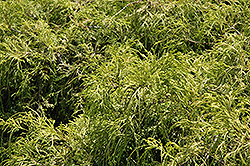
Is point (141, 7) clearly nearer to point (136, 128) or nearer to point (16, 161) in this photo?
point (136, 128)

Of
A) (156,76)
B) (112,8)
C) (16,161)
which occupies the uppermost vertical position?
(112,8)

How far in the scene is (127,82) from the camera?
0.83 metres

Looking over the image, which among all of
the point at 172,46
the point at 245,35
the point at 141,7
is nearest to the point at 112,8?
the point at 141,7

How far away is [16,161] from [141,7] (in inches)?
24.6

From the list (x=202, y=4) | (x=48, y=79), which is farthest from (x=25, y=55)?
(x=202, y=4)

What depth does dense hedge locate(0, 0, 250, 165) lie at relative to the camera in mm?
778

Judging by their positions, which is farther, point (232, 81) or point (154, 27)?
point (154, 27)

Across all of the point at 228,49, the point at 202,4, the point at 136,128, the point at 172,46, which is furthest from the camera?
the point at 202,4

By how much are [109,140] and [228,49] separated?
1.36ft

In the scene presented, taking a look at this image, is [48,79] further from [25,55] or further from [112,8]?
[112,8]

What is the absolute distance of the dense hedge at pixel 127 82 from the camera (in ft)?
2.55

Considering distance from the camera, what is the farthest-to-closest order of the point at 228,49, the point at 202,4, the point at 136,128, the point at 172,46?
the point at 202,4
the point at 172,46
the point at 228,49
the point at 136,128

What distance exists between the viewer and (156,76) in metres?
0.82

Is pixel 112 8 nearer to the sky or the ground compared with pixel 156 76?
nearer to the sky
